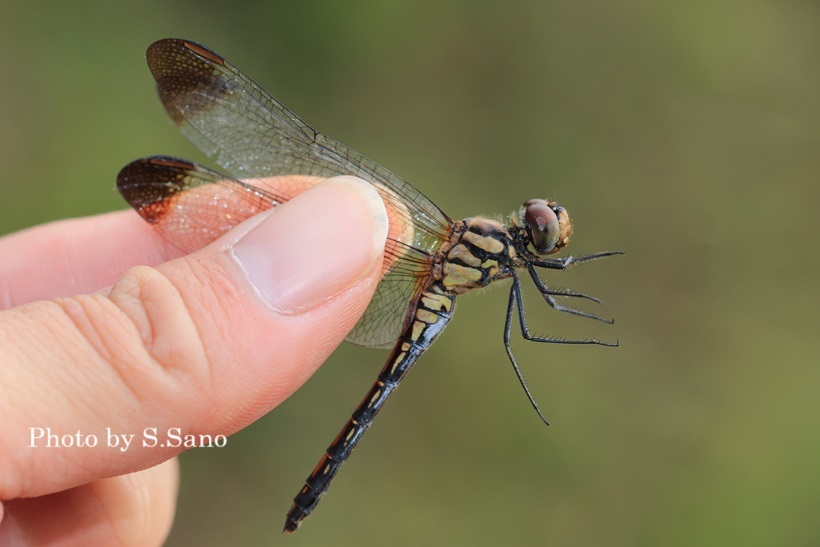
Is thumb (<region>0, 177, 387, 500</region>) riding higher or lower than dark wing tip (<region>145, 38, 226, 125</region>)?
lower

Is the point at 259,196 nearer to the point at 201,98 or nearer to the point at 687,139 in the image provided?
the point at 201,98

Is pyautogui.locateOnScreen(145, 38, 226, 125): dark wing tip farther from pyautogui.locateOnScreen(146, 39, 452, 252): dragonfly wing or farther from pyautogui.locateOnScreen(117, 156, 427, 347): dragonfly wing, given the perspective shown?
pyautogui.locateOnScreen(117, 156, 427, 347): dragonfly wing

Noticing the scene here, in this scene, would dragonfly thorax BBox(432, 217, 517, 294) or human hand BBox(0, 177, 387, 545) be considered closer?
human hand BBox(0, 177, 387, 545)

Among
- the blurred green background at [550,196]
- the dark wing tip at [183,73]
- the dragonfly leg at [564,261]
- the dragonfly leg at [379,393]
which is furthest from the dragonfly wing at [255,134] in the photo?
the blurred green background at [550,196]

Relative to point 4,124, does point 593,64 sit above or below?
above

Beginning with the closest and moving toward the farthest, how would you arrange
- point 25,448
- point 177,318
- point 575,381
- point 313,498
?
point 25,448 → point 177,318 → point 313,498 → point 575,381

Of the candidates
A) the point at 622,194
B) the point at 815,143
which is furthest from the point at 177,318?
the point at 815,143

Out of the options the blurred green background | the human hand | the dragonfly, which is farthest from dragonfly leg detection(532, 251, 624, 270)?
the blurred green background
